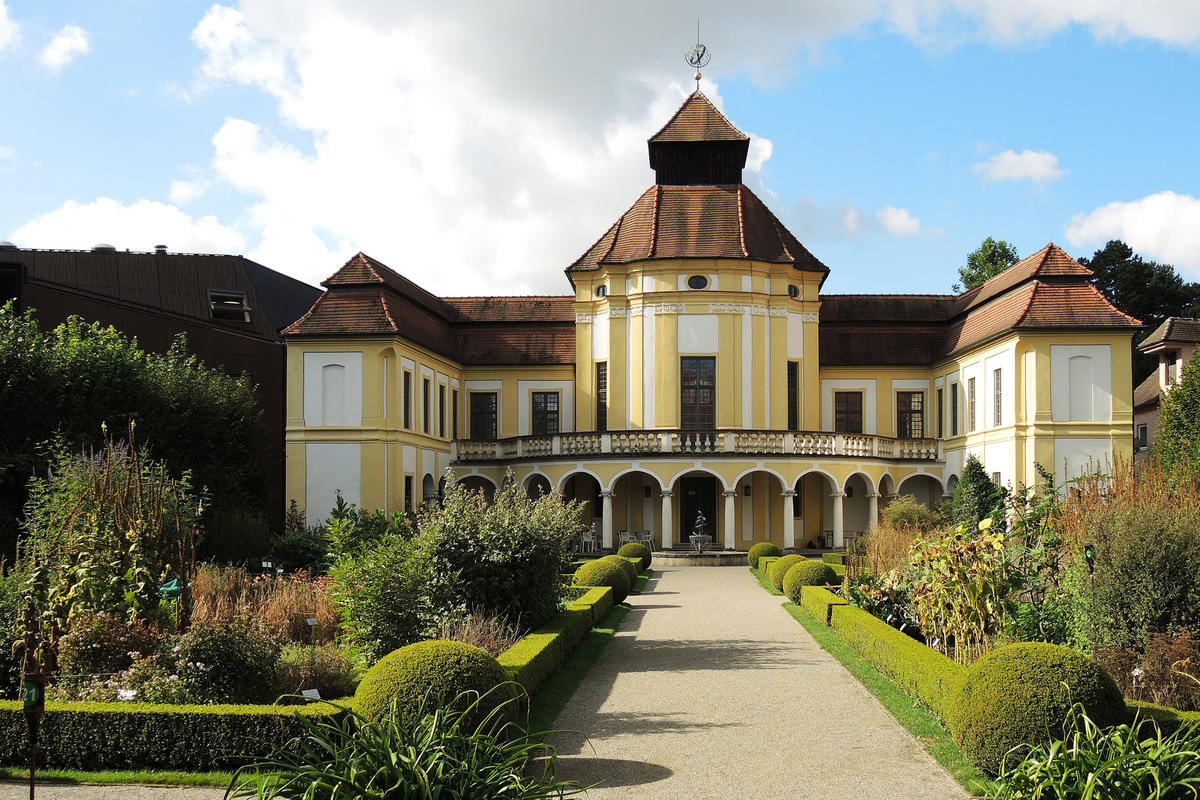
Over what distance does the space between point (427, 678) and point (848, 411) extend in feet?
114

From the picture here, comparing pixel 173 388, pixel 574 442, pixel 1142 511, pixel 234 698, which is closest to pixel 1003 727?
pixel 1142 511

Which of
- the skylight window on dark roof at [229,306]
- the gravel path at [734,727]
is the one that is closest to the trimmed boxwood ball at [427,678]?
the gravel path at [734,727]

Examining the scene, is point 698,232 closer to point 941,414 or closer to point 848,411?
point 848,411

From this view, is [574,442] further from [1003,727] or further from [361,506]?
[1003,727]

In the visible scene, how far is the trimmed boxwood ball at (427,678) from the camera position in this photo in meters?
8.84

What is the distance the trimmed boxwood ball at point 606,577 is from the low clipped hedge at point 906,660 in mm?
6040

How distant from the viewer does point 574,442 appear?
36219mm

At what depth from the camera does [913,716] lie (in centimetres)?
1104

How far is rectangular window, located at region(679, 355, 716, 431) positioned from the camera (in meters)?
38.2

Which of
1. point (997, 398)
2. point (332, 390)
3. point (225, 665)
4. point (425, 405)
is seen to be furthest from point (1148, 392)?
point (225, 665)

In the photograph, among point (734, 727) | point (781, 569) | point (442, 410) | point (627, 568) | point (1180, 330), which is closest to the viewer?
point (734, 727)

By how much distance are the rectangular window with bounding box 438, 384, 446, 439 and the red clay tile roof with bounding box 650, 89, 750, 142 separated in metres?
12.2

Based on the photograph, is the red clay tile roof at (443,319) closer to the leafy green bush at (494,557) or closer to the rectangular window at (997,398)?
the rectangular window at (997,398)

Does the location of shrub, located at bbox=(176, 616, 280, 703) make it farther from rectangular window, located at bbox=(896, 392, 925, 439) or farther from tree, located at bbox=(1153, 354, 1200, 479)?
rectangular window, located at bbox=(896, 392, 925, 439)
